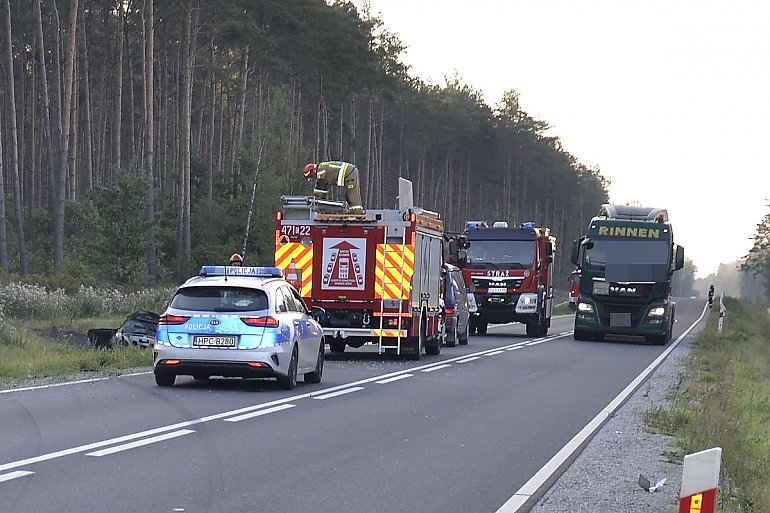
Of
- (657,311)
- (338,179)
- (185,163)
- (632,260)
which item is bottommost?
(657,311)

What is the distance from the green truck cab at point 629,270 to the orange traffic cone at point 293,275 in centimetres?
1179

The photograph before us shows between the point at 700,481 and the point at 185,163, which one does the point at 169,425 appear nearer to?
the point at 700,481

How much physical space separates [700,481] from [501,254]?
31.6m

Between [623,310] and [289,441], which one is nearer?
[289,441]

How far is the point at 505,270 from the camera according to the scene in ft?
125

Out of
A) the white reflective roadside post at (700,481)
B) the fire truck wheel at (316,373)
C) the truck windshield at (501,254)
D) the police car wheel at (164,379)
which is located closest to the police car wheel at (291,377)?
the fire truck wheel at (316,373)

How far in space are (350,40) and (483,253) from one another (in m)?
29.6

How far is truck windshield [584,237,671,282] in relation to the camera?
35.3 m

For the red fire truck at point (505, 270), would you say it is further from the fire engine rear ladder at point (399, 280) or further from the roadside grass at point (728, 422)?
the fire engine rear ladder at point (399, 280)

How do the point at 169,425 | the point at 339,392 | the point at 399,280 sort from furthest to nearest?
the point at 399,280
the point at 339,392
the point at 169,425

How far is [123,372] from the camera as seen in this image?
66.5 feet

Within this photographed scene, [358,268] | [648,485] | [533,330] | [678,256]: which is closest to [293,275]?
[358,268]

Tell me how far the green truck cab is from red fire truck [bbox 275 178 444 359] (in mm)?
10894

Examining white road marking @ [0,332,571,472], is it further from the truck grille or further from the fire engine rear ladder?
the truck grille
